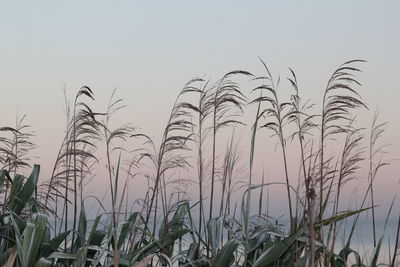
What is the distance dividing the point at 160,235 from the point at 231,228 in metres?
0.39

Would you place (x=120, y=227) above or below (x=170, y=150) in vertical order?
below

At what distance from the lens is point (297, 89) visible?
12.3 feet

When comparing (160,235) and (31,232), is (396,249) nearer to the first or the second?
(160,235)

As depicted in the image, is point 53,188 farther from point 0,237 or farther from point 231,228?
point 231,228

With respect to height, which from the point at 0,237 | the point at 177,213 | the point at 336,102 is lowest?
the point at 0,237

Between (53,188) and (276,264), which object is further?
(53,188)

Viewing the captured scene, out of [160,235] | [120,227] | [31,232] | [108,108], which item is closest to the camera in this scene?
[31,232]

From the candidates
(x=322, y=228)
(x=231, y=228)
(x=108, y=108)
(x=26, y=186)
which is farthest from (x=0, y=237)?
(x=322, y=228)

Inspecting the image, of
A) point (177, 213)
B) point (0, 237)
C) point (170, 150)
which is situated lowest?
point (0, 237)

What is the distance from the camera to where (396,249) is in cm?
371

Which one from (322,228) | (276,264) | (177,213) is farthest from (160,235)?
(322,228)

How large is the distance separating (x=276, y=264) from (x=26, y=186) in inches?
55.7

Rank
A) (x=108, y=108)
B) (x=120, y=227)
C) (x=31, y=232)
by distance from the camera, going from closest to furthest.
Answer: (x=31, y=232), (x=120, y=227), (x=108, y=108)

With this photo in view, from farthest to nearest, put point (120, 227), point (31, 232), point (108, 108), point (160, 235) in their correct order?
1. point (108, 108)
2. point (160, 235)
3. point (120, 227)
4. point (31, 232)
